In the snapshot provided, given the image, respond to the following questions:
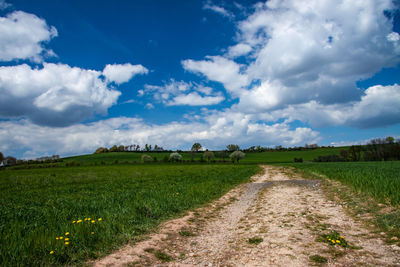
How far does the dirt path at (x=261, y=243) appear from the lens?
15.2 ft

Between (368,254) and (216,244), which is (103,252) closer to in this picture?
(216,244)

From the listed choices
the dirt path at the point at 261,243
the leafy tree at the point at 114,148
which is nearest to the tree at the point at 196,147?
the leafy tree at the point at 114,148

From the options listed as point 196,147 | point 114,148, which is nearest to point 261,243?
point 196,147

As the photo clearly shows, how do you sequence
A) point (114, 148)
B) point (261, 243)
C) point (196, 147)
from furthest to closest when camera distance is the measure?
point (114, 148)
point (196, 147)
point (261, 243)

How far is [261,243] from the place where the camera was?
5.64 m

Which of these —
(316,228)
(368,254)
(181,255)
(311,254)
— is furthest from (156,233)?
(368,254)

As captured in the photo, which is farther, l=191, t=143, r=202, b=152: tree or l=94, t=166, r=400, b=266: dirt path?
l=191, t=143, r=202, b=152: tree

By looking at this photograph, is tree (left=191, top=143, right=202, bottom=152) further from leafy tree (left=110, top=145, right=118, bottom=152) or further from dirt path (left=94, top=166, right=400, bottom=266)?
dirt path (left=94, top=166, right=400, bottom=266)

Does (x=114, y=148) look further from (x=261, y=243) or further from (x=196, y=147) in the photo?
(x=261, y=243)

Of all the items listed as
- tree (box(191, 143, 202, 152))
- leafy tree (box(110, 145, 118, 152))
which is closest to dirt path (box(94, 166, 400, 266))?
tree (box(191, 143, 202, 152))

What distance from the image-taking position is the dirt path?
4641mm

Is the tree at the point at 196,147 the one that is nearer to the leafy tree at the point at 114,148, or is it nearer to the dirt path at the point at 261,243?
the leafy tree at the point at 114,148

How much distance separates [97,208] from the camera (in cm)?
900

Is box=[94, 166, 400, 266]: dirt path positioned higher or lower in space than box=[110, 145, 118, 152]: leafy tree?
lower
